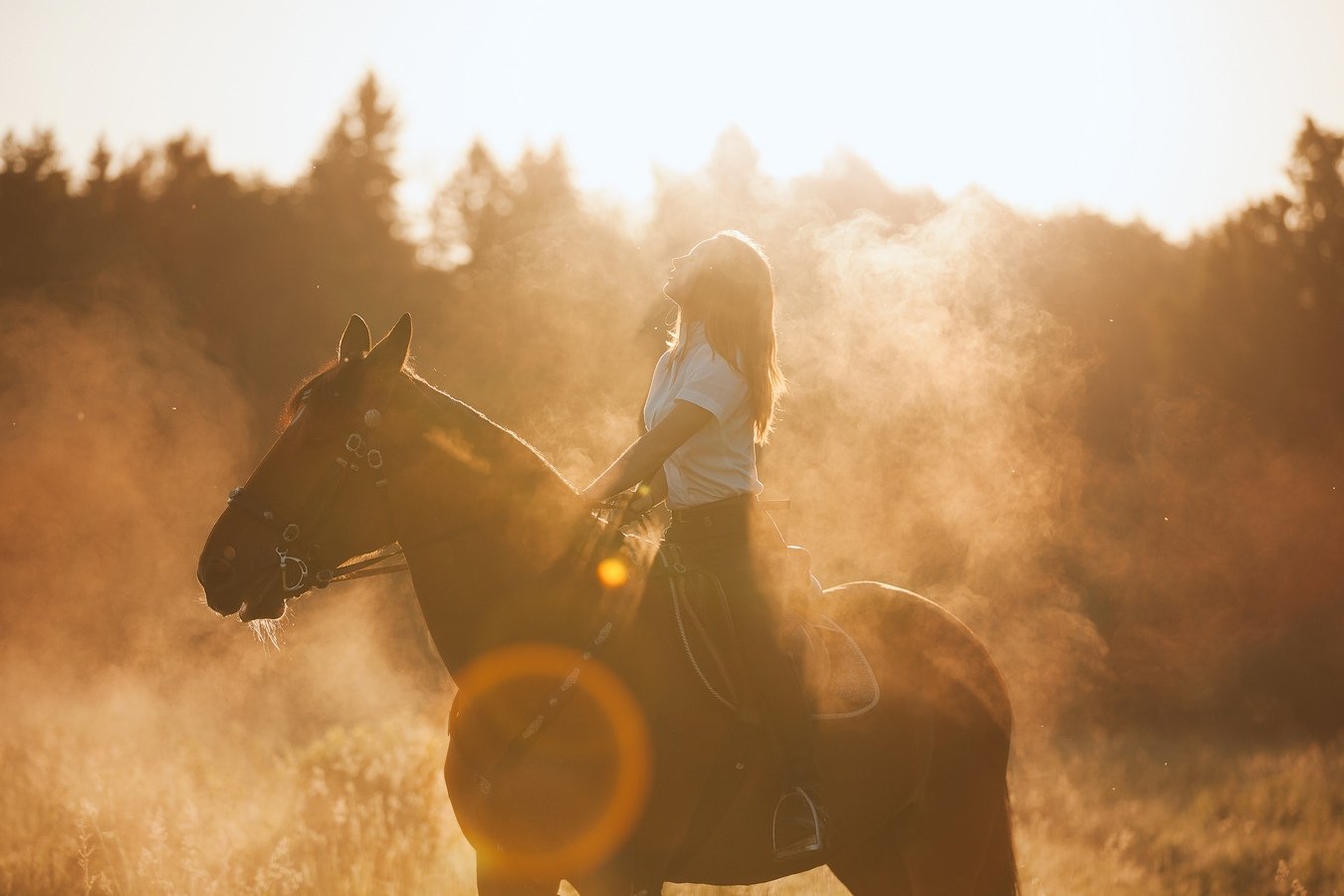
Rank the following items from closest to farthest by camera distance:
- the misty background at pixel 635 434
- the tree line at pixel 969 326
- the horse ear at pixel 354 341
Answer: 1. the horse ear at pixel 354 341
2. the misty background at pixel 635 434
3. the tree line at pixel 969 326

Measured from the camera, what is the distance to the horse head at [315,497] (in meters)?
4.45

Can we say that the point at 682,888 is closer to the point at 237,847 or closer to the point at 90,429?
the point at 237,847

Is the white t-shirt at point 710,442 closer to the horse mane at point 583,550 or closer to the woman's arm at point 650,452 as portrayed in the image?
the woman's arm at point 650,452

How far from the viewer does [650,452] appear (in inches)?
186

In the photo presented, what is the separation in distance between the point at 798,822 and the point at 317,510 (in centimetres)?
244

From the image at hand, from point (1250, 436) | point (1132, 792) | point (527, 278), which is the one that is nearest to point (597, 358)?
point (527, 278)

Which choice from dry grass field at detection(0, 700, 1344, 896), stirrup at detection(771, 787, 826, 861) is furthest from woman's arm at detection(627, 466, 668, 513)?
dry grass field at detection(0, 700, 1344, 896)

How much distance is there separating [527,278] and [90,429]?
10350 millimetres

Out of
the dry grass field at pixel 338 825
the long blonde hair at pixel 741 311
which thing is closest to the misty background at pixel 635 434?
the dry grass field at pixel 338 825

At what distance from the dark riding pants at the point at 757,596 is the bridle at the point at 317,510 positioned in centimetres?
134

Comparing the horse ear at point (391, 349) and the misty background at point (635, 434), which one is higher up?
the horse ear at point (391, 349)

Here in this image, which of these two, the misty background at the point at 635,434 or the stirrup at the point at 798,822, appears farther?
the misty background at the point at 635,434

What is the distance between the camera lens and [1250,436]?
84.3ft

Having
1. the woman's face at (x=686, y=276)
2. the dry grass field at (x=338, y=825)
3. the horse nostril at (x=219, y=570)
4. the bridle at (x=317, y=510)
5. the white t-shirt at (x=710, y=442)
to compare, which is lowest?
the dry grass field at (x=338, y=825)
